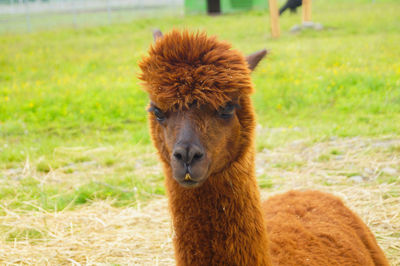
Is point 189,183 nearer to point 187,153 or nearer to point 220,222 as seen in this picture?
point 187,153

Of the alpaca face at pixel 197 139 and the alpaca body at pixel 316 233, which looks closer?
the alpaca face at pixel 197 139

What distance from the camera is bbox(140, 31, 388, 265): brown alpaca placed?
2477 mm

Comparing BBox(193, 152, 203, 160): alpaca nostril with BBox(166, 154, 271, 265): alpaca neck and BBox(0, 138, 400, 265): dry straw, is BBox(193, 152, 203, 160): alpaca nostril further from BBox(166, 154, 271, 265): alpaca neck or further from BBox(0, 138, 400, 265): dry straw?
BBox(0, 138, 400, 265): dry straw

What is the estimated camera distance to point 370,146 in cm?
606

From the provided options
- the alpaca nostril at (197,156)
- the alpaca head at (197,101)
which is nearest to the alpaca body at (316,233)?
the alpaca head at (197,101)

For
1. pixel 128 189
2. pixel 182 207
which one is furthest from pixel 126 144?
pixel 182 207

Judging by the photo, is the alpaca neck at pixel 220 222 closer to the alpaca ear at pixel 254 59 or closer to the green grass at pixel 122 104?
the alpaca ear at pixel 254 59

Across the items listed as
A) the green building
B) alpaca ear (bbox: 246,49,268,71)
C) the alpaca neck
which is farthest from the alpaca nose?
the green building

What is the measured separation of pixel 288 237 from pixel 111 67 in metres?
12.0

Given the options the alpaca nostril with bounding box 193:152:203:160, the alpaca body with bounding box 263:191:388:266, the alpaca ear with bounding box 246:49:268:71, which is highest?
the alpaca ear with bounding box 246:49:268:71

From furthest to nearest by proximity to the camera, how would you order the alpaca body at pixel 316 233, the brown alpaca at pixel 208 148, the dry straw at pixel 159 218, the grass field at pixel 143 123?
the grass field at pixel 143 123, the dry straw at pixel 159 218, the alpaca body at pixel 316 233, the brown alpaca at pixel 208 148

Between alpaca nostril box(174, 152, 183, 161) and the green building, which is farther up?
the green building

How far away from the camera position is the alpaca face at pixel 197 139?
7.73ft

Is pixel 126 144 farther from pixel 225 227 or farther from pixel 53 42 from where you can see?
pixel 53 42
